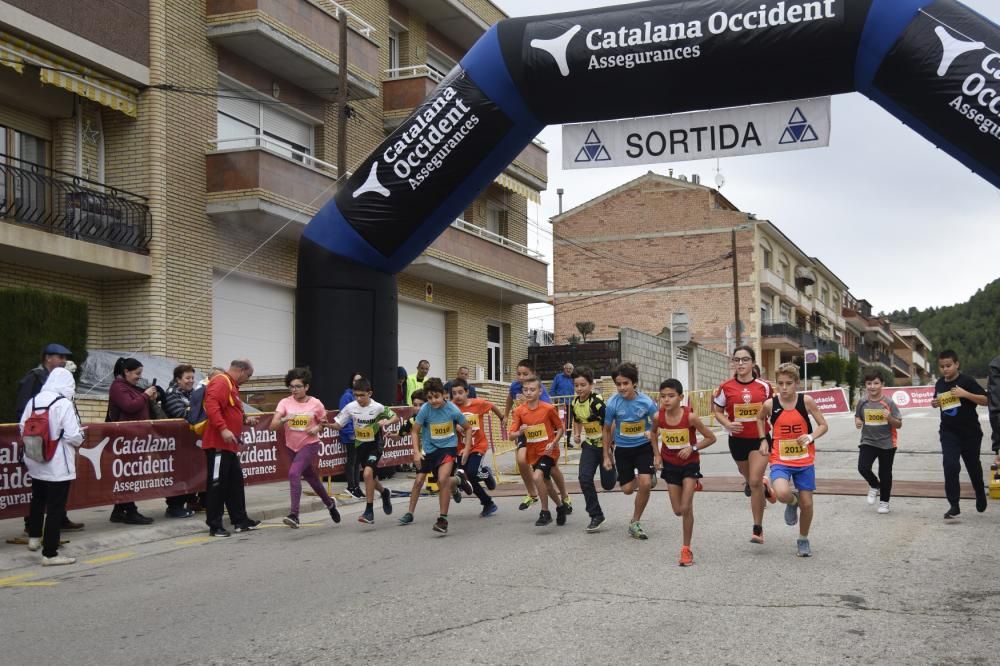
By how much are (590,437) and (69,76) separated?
10.7 metres

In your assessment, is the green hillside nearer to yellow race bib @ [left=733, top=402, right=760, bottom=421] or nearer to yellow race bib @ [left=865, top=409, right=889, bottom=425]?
yellow race bib @ [left=865, top=409, right=889, bottom=425]

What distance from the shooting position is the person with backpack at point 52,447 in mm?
9055

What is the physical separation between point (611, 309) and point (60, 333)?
139 feet

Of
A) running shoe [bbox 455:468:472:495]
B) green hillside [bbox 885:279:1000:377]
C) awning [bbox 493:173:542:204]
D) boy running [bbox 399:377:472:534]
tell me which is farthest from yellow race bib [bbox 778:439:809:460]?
green hillside [bbox 885:279:1000:377]

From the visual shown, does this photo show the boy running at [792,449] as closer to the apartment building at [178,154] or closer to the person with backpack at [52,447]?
the person with backpack at [52,447]

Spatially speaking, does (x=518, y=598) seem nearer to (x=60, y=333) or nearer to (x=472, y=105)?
(x=472, y=105)

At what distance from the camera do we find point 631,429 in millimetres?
10125

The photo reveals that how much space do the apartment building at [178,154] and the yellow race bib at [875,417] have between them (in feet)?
34.9

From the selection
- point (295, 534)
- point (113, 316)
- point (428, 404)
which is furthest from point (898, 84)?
point (113, 316)

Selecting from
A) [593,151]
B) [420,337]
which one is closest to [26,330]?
[593,151]

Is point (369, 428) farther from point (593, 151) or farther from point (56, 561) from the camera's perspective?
point (593, 151)

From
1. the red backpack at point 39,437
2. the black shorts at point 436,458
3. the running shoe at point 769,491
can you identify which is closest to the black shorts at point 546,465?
the black shorts at point 436,458

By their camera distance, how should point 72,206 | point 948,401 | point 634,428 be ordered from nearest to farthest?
point 634,428 < point 948,401 < point 72,206

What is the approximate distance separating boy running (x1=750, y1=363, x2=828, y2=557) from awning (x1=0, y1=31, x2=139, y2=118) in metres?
12.3
